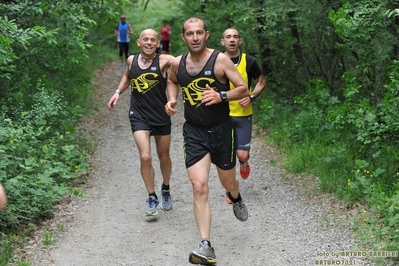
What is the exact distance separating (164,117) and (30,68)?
16.3 ft

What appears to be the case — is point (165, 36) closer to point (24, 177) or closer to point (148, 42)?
point (148, 42)

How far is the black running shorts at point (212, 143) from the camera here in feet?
21.4

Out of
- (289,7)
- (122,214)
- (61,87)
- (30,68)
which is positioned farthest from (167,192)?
(61,87)

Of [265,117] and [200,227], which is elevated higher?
[200,227]

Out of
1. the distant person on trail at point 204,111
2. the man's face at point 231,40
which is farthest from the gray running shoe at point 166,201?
the man's face at point 231,40

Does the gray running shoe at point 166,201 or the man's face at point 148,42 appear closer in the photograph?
the man's face at point 148,42

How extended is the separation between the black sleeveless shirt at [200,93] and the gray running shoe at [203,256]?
125 centimetres

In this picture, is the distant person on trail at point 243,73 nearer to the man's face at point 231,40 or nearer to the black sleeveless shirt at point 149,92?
the man's face at point 231,40

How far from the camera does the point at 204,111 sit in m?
6.48

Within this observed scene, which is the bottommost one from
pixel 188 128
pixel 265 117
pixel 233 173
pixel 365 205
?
pixel 265 117

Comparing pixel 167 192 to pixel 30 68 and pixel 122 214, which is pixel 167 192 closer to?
pixel 122 214

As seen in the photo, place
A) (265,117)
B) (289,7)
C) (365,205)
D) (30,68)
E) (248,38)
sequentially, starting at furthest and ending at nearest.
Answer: (248,38) < (265,117) < (30,68) < (289,7) < (365,205)

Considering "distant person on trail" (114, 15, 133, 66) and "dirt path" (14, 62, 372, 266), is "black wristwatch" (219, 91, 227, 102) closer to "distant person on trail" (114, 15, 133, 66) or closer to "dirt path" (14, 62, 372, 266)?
"dirt path" (14, 62, 372, 266)

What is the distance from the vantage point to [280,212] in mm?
8062
